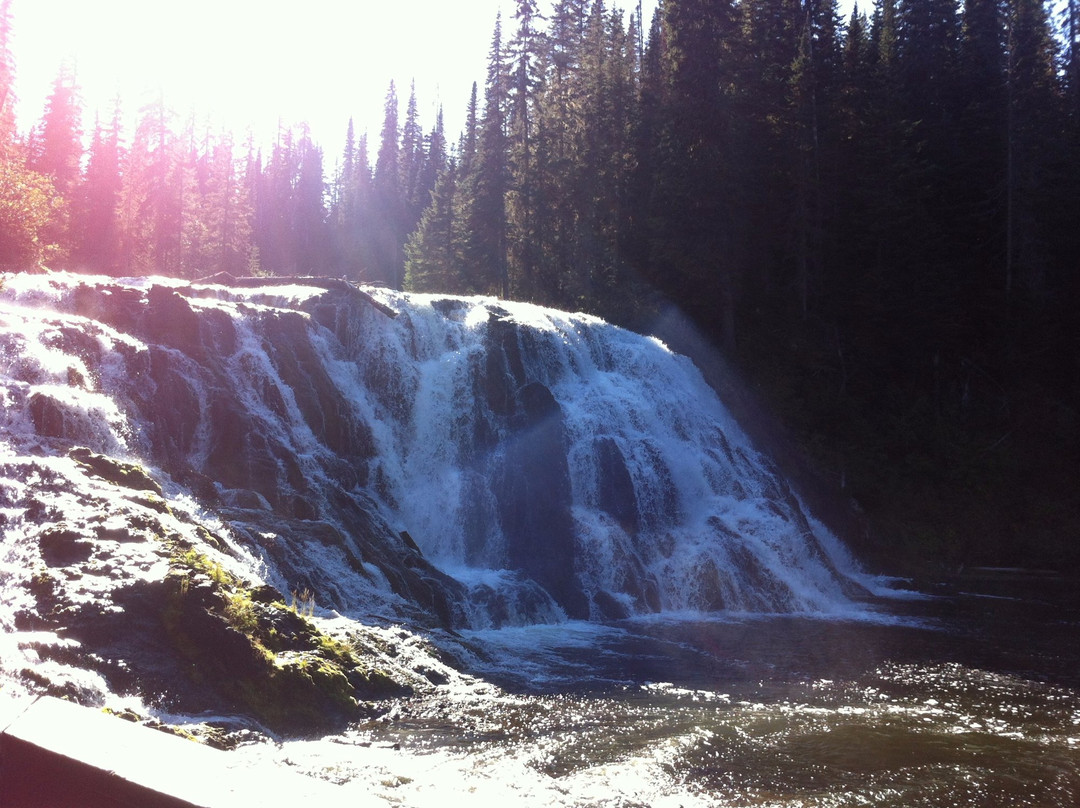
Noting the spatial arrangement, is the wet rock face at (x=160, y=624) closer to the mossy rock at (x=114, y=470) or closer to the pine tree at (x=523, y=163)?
the mossy rock at (x=114, y=470)

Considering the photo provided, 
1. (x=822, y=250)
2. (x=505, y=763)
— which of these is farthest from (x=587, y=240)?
(x=505, y=763)

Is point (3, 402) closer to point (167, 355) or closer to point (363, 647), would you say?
point (167, 355)

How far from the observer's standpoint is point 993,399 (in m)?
30.6

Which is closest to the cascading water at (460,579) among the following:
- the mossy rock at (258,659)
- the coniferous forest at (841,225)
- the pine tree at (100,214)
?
the mossy rock at (258,659)

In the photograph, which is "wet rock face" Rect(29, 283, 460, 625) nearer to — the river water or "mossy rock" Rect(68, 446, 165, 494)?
"mossy rock" Rect(68, 446, 165, 494)

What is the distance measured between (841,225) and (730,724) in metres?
27.6

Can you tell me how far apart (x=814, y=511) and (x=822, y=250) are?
13.1 m

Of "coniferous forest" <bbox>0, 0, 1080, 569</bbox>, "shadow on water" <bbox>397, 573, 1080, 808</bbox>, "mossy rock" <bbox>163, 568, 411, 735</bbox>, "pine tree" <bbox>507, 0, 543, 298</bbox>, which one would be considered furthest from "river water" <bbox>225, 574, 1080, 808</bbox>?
"pine tree" <bbox>507, 0, 543, 298</bbox>

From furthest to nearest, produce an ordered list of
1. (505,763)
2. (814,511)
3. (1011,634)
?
(814,511) < (1011,634) < (505,763)

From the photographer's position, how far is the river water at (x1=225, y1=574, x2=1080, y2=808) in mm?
7289

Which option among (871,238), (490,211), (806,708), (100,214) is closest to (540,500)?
(806,708)

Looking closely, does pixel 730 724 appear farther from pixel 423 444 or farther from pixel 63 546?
pixel 423 444

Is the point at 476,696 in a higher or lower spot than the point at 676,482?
lower

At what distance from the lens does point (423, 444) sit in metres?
18.6
